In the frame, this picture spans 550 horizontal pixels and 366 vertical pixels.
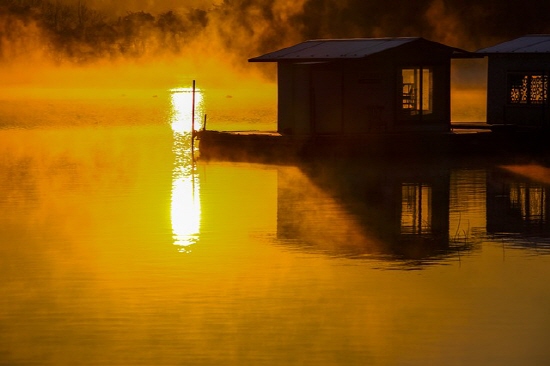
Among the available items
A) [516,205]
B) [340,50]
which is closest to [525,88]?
[340,50]

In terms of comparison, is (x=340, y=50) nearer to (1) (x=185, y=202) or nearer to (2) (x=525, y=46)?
(2) (x=525, y=46)

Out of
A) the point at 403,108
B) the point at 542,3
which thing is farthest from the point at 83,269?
the point at 542,3

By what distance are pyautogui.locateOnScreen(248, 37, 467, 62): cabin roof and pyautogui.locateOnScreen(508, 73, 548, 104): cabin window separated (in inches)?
131

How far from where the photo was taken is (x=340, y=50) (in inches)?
1660

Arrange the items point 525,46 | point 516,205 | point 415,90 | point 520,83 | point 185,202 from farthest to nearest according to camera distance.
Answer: point 520,83, point 525,46, point 415,90, point 185,202, point 516,205

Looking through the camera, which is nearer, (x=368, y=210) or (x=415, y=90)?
(x=368, y=210)

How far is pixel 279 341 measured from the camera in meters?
13.8

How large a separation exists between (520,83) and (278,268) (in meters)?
27.8

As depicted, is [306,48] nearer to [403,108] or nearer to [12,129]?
[403,108]

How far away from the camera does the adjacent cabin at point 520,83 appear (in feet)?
144

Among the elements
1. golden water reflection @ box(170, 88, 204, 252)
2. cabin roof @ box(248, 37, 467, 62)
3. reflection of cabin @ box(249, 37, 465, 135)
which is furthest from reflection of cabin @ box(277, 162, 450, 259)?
cabin roof @ box(248, 37, 467, 62)

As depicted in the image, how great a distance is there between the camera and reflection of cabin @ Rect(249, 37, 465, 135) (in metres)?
41.3

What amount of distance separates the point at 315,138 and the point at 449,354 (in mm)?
26330

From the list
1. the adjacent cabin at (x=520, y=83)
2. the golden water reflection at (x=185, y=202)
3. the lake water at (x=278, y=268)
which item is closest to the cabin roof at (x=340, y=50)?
the adjacent cabin at (x=520, y=83)
